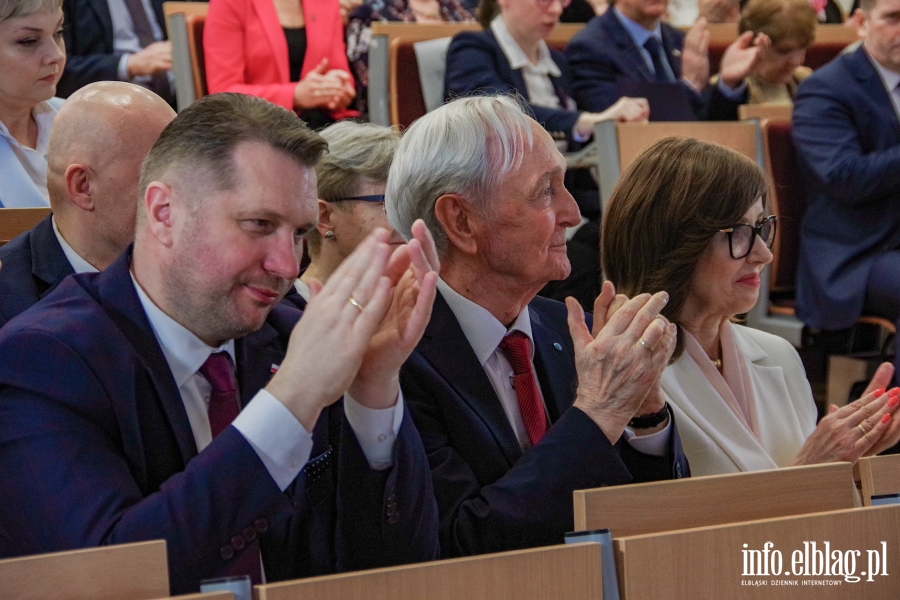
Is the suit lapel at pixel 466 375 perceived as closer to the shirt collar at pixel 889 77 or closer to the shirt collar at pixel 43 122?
the shirt collar at pixel 43 122

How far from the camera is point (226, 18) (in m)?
3.69

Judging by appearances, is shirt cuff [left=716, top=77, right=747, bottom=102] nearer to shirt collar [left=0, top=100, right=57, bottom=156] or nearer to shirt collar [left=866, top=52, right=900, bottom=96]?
shirt collar [left=866, top=52, right=900, bottom=96]

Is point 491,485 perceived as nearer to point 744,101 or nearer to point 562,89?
point 562,89

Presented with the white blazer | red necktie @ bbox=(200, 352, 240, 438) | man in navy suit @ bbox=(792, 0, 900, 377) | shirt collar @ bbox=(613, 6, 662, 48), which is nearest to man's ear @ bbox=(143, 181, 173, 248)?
red necktie @ bbox=(200, 352, 240, 438)

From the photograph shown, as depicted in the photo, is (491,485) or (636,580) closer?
(636,580)

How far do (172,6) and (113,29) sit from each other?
236mm

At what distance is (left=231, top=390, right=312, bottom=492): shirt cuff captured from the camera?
4.28ft

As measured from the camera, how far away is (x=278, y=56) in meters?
3.77

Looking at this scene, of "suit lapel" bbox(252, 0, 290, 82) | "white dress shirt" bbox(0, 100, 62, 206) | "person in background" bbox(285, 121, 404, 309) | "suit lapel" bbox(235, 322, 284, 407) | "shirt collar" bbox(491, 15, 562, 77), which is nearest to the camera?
"suit lapel" bbox(235, 322, 284, 407)

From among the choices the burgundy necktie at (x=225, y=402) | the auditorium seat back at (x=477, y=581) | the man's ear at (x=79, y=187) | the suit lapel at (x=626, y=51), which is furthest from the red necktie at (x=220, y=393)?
the suit lapel at (x=626, y=51)

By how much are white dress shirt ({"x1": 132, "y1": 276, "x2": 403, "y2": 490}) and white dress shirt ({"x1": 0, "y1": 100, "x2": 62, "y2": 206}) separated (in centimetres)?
122

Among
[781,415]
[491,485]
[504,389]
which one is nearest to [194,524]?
[491,485]

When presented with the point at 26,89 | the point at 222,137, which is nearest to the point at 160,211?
the point at 222,137

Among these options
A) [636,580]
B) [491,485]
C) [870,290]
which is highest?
[636,580]
